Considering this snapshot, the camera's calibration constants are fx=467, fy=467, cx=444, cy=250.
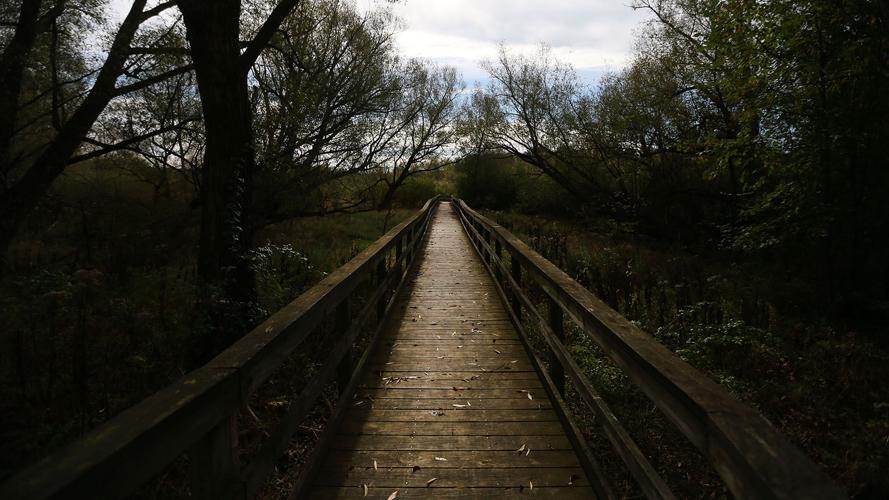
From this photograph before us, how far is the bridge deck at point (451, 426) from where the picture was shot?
8.67 feet

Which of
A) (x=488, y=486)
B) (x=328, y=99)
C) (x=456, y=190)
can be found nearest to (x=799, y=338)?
(x=488, y=486)

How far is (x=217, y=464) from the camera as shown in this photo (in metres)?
1.65

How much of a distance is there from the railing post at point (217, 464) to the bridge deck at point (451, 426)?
0.95 m

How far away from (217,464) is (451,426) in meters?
1.92

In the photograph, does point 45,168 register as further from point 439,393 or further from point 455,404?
point 455,404

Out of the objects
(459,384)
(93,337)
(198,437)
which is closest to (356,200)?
(93,337)

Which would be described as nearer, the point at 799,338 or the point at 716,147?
the point at 799,338

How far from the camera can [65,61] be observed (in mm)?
9000

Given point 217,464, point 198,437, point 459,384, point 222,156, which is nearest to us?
point 198,437

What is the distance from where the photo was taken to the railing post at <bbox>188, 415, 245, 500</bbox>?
1580 millimetres

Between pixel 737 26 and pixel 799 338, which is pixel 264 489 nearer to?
pixel 799 338

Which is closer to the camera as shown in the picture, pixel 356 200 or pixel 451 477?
pixel 451 477

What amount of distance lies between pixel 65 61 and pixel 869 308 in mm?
15515

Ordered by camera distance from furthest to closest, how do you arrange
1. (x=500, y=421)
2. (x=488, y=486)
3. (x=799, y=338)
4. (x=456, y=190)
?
(x=456, y=190) → (x=799, y=338) → (x=500, y=421) → (x=488, y=486)
